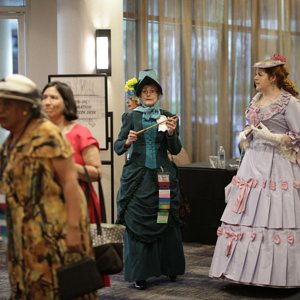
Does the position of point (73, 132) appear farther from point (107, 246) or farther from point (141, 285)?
point (141, 285)

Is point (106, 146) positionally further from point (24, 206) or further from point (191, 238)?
point (24, 206)

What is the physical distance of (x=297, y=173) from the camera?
5.58 meters

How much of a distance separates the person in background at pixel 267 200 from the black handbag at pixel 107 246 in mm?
1866

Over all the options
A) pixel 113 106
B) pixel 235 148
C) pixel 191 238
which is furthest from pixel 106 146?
pixel 235 148

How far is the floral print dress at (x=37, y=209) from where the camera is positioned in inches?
122

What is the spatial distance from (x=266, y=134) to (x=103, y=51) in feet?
9.01

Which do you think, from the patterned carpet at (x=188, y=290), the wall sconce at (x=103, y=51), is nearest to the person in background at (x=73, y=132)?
the patterned carpet at (x=188, y=290)

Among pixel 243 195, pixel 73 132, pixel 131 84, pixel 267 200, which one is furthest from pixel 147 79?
pixel 73 132

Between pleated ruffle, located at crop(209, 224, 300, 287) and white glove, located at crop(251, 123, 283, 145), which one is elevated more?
white glove, located at crop(251, 123, 283, 145)

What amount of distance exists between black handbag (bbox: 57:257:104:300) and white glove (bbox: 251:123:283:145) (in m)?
2.56

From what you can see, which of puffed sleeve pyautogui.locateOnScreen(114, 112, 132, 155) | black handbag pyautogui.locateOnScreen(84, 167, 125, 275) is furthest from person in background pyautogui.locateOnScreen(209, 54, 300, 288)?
black handbag pyautogui.locateOnScreen(84, 167, 125, 275)

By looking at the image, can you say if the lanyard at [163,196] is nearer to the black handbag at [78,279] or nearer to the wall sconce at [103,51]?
the wall sconce at [103,51]

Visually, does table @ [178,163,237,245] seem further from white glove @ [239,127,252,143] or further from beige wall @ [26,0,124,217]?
white glove @ [239,127,252,143]

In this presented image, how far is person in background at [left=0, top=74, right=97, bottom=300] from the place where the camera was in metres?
3.11
